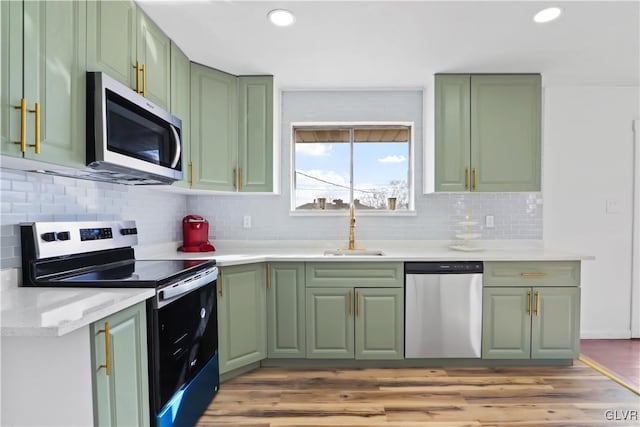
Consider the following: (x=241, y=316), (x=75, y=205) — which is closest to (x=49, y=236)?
(x=75, y=205)

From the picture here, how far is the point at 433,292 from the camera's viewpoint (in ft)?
8.73

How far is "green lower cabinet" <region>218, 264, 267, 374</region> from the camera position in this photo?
248 centimetres

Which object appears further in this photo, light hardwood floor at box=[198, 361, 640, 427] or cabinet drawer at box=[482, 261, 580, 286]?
cabinet drawer at box=[482, 261, 580, 286]

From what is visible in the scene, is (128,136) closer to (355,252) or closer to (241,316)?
(241,316)

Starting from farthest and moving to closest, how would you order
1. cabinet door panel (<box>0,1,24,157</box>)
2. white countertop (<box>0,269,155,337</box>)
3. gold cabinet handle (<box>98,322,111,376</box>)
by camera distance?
1. gold cabinet handle (<box>98,322,111,376</box>)
2. cabinet door panel (<box>0,1,24,157</box>)
3. white countertop (<box>0,269,155,337</box>)

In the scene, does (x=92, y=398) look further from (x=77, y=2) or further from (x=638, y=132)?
(x=638, y=132)

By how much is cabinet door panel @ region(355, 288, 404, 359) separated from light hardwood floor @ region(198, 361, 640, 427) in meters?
0.15

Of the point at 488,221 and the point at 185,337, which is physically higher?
the point at 488,221

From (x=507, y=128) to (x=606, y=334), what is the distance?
2.13 meters

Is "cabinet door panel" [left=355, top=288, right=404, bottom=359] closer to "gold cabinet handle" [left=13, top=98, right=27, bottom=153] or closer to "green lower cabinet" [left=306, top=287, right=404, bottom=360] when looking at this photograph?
"green lower cabinet" [left=306, top=287, right=404, bottom=360]

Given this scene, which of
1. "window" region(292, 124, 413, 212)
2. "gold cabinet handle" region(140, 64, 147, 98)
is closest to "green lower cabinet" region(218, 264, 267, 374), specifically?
"window" region(292, 124, 413, 212)

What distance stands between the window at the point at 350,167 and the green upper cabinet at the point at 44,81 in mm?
2034

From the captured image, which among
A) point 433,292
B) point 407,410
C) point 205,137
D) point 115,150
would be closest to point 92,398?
point 115,150

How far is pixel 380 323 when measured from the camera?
269cm
